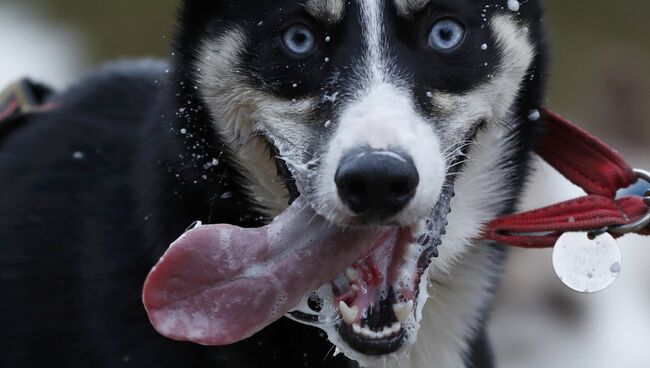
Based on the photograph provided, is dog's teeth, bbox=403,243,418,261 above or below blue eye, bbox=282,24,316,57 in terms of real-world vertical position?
below

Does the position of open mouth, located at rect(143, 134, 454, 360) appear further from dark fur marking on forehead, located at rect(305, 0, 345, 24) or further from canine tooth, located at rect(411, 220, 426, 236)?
dark fur marking on forehead, located at rect(305, 0, 345, 24)

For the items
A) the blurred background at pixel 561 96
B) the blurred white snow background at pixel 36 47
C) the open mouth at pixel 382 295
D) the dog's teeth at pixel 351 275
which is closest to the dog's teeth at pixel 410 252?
the open mouth at pixel 382 295

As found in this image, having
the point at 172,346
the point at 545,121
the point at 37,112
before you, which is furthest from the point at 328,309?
the point at 37,112

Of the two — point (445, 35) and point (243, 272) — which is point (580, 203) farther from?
point (243, 272)

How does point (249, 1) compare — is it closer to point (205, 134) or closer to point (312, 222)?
point (205, 134)

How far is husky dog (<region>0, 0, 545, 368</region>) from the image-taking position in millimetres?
2168

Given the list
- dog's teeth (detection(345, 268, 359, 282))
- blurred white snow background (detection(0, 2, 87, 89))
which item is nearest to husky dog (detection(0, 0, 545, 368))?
dog's teeth (detection(345, 268, 359, 282))

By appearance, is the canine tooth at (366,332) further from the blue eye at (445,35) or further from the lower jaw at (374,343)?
the blue eye at (445,35)

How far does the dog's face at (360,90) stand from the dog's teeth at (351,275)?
8cm

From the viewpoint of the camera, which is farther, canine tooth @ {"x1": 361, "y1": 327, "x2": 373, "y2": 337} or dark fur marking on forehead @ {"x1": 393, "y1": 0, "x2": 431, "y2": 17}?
dark fur marking on forehead @ {"x1": 393, "y1": 0, "x2": 431, "y2": 17}

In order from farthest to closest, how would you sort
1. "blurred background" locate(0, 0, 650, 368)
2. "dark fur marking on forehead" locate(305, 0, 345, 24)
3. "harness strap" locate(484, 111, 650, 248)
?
"blurred background" locate(0, 0, 650, 368)
"harness strap" locate(484, 111, 650, 248)
"dark fur marking on forehead" locate(305, 0, 345, 24)

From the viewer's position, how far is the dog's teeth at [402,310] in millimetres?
2160

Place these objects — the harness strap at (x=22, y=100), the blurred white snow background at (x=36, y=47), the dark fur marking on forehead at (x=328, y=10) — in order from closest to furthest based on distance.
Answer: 1. the dark fur marking on forehead at (x=328, y=10)
2. the harness strap at (x=22, y=100)
3. the blurred white snow background at (x=36, y=47)

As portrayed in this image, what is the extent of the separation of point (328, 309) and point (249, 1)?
0.68 metres
